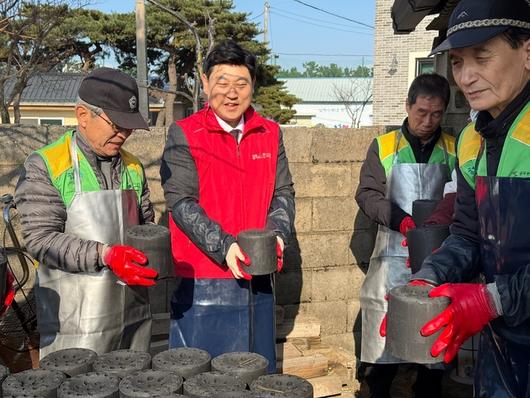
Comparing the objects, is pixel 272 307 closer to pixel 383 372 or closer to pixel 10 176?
pixel 383 372

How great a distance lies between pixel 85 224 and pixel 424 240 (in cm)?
148

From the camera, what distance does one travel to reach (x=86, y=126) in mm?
2596

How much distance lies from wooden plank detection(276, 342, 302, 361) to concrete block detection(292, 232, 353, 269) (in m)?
0.69

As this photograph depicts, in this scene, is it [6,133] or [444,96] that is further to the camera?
[6,133]

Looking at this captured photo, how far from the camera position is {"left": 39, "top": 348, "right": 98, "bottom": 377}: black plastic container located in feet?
6.75

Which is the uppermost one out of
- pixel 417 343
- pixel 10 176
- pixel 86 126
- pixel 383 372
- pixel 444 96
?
pixel 444 96

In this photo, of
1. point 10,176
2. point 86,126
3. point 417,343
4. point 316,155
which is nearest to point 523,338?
A: point 417,343

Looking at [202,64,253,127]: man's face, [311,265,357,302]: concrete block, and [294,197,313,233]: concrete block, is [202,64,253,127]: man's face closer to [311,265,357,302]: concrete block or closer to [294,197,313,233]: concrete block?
[294,197,313,233]: concrete block

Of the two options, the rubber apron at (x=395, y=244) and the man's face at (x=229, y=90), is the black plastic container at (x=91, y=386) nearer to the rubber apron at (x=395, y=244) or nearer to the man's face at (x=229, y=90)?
the man's face at (x=229, y=90)

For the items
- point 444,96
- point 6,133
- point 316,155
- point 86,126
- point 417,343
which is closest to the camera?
point 417,343

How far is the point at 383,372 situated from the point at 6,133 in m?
2.75

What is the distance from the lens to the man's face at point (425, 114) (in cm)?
343

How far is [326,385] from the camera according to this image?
374 cm

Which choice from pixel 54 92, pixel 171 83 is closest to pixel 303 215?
pixel 171 83
